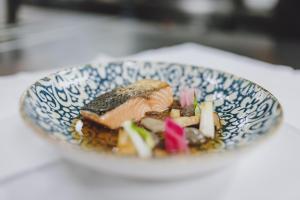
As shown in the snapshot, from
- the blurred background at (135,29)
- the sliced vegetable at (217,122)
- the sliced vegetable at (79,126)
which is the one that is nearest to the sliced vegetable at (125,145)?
the sliced vegetable at (79,126)

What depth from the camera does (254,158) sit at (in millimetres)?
680

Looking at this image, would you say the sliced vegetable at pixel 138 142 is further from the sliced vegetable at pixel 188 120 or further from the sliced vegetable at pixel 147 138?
the sliced vegetable at pixel 188 120

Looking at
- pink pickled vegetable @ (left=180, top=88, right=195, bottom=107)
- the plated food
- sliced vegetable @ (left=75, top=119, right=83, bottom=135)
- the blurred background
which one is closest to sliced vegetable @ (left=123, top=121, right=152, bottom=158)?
the plated food

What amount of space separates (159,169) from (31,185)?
0.24 meters

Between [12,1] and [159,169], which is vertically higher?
[12,1]

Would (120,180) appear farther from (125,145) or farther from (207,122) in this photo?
(207,122)

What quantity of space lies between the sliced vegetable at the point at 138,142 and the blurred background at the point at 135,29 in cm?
97

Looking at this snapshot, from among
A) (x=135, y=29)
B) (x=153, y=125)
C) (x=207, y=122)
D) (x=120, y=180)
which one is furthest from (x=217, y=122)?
(x=135, y=29)

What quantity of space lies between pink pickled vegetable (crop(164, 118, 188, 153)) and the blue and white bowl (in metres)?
0.04

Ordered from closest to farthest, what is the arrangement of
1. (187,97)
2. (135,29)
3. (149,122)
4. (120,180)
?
(120,180), (149,122), (187,97), (135,29)

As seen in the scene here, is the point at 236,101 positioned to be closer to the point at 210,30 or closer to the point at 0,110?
the point at 0,110

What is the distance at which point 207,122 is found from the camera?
0.71m

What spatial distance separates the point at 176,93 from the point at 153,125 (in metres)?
0.26

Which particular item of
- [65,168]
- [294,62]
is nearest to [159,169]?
[65,168]
